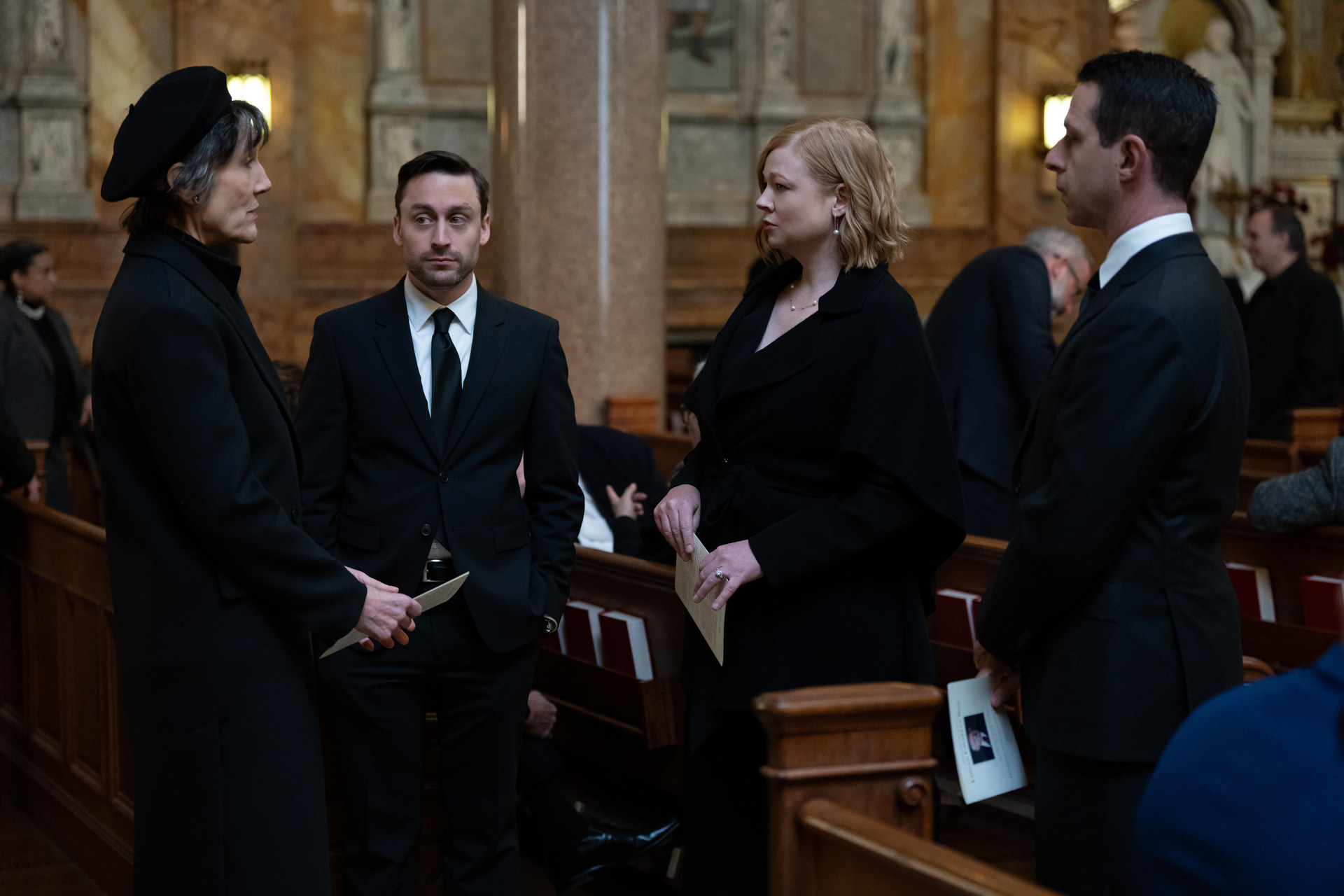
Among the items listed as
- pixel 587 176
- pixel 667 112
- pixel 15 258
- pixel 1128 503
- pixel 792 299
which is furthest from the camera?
pixel 667 112

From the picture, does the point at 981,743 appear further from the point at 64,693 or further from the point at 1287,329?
the point at 1287,329

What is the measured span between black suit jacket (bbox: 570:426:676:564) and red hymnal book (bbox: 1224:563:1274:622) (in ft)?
6.01

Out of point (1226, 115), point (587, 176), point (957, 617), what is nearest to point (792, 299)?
point (957, 617)

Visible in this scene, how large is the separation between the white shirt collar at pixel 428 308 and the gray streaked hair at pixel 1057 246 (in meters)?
2.50

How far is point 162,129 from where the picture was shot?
2203 mm

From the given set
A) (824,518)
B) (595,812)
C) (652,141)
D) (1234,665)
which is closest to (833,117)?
(824,518)

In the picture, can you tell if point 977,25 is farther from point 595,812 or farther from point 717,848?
point 717,848

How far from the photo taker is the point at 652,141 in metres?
6.75

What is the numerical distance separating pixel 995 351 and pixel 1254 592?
1179mm

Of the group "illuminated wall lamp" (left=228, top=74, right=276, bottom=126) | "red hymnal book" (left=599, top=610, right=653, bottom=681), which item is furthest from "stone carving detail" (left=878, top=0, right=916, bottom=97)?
"red hymnal book" (left=599, top=610, right=653, bottom=681)

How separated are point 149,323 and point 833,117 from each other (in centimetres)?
125

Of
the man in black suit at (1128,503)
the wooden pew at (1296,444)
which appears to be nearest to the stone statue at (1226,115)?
the wooden pew at (1296,444)

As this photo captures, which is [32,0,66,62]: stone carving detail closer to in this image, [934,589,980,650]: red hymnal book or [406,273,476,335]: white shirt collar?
[406,273,476,335]: white shirt collar

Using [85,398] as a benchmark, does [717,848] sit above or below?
below
